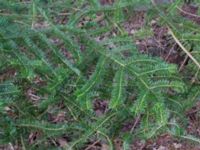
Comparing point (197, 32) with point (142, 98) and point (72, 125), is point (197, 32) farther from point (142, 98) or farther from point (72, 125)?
point (72, 125)

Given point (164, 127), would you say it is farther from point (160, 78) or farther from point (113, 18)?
point (113, 18)

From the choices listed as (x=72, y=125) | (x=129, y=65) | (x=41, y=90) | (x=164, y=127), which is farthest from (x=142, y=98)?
(x=41, y=90)

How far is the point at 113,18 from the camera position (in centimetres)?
277

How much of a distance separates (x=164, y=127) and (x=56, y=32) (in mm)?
941

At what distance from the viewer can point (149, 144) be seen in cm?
358

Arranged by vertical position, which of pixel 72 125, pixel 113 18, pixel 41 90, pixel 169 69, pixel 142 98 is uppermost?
pixel 113 18

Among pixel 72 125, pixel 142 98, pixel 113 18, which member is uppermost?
pixel 113 18

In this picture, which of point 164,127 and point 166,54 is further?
point 166,54

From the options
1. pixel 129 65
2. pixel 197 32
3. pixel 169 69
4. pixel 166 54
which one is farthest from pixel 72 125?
pixel 166 54

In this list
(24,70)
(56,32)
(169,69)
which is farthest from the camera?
(56,32)

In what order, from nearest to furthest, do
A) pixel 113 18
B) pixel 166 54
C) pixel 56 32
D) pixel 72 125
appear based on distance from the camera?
pixel 56 32
pixel 72 125
pixel 113 18
pixel 166 54

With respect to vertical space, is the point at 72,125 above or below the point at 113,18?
below

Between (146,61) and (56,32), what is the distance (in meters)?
0.60

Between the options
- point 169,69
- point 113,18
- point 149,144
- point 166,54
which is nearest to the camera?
point 169,69
